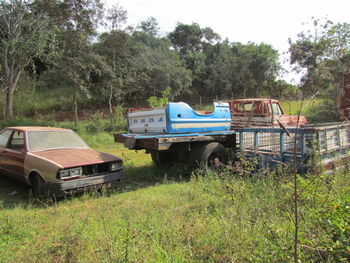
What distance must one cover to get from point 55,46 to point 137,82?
932 centimetres

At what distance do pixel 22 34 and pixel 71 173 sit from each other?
1261 centimetres

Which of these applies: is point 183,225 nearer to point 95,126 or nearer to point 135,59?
point 95,126

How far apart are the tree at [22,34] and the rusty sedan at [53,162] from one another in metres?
8.96

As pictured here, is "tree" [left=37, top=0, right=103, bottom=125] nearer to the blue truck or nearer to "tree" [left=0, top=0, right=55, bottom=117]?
"tree" [left=0, top=0, right=55, bottom=117]

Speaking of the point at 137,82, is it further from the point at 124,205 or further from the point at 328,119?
the point at 124,205

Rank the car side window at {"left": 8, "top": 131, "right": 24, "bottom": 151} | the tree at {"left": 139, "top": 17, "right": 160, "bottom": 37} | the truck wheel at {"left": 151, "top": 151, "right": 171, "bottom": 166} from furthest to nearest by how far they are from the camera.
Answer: the tree at {"left": 139, "top": 17, "right": 160, "bottom": 37}
the truck wheel at {"left": 151, "top": 151, "right": 171, "bottom": 166}
the car side window at {"left": 8, "top": 131, "right": 24, "bottom": 151}

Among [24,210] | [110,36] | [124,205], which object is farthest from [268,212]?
[110,36]

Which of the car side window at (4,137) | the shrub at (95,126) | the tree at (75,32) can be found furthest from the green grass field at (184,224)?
the tree at (75,32)

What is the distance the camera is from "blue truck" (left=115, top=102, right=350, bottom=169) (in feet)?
17.4

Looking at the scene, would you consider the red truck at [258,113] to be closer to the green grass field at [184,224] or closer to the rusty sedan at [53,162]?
the green grass field at [184,224]

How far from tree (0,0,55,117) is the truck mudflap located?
36.8 ft

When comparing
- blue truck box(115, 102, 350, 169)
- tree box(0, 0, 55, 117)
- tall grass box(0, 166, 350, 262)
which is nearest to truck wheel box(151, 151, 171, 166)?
blue truck box(115, 102, 350, 169)

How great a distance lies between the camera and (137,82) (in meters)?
22.9

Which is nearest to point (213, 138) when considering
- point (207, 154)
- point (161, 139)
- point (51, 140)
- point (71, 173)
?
point (207, 154)
